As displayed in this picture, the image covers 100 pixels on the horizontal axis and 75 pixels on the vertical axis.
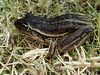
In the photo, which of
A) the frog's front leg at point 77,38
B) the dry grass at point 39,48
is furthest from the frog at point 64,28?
the dry grass at point 39,48

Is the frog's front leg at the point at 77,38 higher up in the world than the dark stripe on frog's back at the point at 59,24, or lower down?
lower down

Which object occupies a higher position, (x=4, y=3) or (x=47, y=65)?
(x=4, y=3)

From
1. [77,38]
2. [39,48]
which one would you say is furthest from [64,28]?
[39,48]

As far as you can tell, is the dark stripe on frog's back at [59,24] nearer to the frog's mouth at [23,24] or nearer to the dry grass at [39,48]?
the frog's mouth at [23,24]

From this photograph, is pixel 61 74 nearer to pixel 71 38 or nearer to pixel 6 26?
pixel 71 38

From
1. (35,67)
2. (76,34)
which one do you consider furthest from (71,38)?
(35,67)

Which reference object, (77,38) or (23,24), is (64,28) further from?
(23,24)

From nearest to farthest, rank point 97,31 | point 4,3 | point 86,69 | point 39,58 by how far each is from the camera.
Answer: point 86,69
point 39,58
point 97,31
point 4,3
